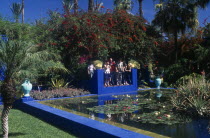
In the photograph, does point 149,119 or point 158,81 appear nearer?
point 149,119

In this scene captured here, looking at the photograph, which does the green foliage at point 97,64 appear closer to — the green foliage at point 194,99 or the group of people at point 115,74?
the group of people at point 115,74

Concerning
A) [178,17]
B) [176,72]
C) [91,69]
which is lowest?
[176,72]

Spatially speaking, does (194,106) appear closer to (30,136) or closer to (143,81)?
(30,136)

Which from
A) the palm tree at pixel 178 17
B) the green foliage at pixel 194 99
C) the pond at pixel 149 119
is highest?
the palm tree at pixel 178 17

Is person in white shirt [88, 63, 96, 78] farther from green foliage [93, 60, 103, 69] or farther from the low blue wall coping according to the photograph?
the low blue wall coping

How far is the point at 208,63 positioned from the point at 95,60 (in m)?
6.73

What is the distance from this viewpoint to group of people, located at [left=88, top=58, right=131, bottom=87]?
15336 mm

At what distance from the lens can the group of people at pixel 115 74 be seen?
15.3m

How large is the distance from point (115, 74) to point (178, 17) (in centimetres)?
590

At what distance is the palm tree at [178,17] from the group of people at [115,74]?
4027mm

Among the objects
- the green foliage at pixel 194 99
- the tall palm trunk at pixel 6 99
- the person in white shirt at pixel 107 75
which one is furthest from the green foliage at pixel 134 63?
the tall palm trunk at pixel 6 99

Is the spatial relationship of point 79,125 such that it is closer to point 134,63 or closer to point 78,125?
point 78,125

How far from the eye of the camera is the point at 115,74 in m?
15.8

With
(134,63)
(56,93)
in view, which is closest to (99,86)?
(56,93)
